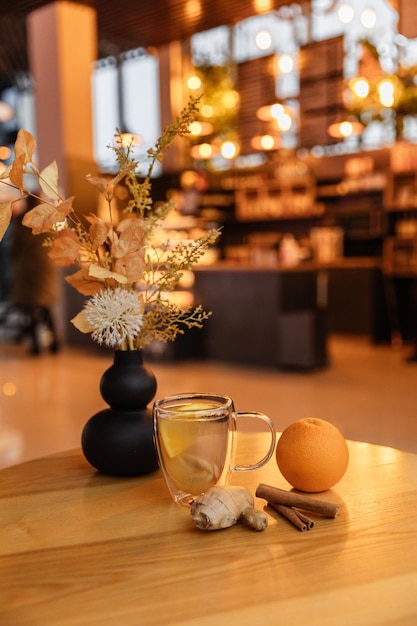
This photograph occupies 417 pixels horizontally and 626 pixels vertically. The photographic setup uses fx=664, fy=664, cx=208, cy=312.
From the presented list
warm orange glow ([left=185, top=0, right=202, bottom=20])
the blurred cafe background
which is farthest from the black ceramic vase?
warm orange glow ([left=185, top=0, right=202, bottom=20])

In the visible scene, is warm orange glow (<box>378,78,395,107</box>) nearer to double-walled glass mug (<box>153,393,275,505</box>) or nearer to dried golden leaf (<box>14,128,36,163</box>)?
dried golden leaf (<box>14,128,36,163</box>)

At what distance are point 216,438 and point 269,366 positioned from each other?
5632 mm

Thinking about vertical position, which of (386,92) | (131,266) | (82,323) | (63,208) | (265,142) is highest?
(386,92)

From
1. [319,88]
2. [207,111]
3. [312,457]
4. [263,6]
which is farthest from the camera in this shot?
[207,111]

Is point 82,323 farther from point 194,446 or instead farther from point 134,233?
point 194,446

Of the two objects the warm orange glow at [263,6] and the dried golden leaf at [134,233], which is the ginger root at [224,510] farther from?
the warm orange glow at [263,6]

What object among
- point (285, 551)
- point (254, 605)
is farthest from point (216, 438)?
point (254, 605)

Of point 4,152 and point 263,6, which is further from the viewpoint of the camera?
point 4,152

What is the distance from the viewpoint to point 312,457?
3.87ft

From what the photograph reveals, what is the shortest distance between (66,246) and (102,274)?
4.2 inches

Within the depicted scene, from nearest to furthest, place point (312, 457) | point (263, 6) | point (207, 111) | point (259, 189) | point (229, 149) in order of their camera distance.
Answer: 1. point (312, 457)
2. point (263, 6)
3. point (229, 149)
4. point (259, 189)
5. point (207, 111)

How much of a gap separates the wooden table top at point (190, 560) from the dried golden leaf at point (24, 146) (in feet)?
2.05

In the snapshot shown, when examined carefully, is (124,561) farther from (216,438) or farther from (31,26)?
(31,26)

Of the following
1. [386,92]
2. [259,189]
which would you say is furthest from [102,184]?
[259,189]
